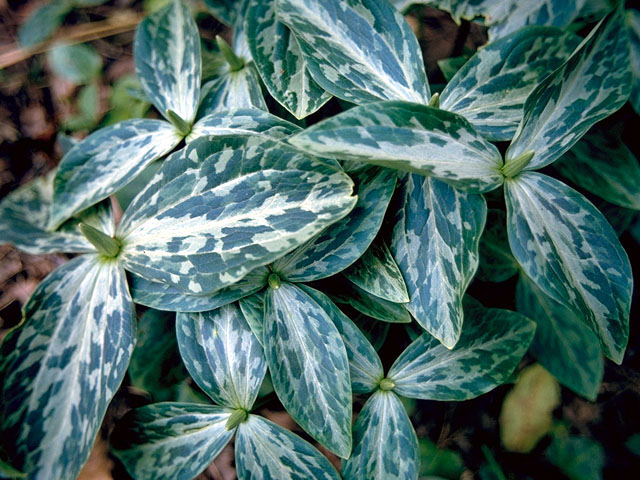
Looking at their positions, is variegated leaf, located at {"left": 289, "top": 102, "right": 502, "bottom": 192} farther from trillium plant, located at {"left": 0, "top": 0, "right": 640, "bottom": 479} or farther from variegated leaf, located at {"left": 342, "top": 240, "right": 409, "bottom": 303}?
variegated leaf, located at {"left": 342, "top": 240, "right": 409, "bottom": 303}

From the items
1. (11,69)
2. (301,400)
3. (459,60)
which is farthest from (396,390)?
(11,69)

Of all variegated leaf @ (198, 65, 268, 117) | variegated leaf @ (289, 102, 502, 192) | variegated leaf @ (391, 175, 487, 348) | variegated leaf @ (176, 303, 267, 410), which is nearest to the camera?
variegated leaf @ (289, 102, 502, 192)

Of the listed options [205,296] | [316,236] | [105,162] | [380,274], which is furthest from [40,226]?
[380,274]

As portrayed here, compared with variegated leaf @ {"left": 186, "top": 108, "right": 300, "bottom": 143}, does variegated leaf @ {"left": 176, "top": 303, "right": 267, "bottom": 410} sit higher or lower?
lower

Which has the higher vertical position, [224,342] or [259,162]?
[259,162]

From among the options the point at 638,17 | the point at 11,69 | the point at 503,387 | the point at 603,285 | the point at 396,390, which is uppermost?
the point at 638,17

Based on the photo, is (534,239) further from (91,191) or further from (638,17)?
(91,191)

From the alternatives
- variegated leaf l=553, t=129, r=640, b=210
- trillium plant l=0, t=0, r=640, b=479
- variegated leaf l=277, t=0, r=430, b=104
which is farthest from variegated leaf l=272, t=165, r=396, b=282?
variegated leaf l=553, t=129, r=640, b=210
